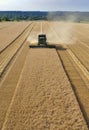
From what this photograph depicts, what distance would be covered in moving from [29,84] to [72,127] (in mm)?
5795

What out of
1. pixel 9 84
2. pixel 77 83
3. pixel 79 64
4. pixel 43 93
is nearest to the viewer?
pixel 43 93

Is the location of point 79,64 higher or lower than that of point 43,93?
lower

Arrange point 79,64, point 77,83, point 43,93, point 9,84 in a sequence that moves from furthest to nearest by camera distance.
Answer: point 79,64
point 77,83
point 9,84
point 43,93

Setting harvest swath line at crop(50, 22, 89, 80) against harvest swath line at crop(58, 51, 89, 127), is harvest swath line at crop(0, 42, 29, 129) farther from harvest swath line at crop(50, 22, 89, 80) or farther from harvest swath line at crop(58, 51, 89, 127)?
harvest swath line at crop(50, 22, 89, 80)

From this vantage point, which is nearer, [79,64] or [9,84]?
[9,84]

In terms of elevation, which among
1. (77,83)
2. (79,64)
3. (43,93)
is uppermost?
(43,93)

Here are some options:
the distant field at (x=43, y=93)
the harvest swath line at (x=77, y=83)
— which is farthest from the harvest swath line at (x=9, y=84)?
the harvest swath line at (x=77, y=83)

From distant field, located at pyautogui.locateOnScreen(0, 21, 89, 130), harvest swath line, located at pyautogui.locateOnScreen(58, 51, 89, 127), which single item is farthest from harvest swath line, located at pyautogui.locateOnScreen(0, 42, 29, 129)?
harvest swath line, located at pyautogui.locateOnScreen(58, 51, 89, 127)

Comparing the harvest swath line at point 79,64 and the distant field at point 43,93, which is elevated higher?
the distant field at point 43,93

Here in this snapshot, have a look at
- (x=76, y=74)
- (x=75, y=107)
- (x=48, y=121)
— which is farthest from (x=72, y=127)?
(x=76, y=74)

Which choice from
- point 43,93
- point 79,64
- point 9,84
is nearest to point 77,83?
point 43,93

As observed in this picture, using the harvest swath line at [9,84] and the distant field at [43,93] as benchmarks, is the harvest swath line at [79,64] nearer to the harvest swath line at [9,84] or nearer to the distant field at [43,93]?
the distant field at [43,93]

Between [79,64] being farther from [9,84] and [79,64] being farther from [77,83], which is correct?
[9,84]

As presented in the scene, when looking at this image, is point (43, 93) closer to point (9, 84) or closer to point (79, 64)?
point (9, 84)
